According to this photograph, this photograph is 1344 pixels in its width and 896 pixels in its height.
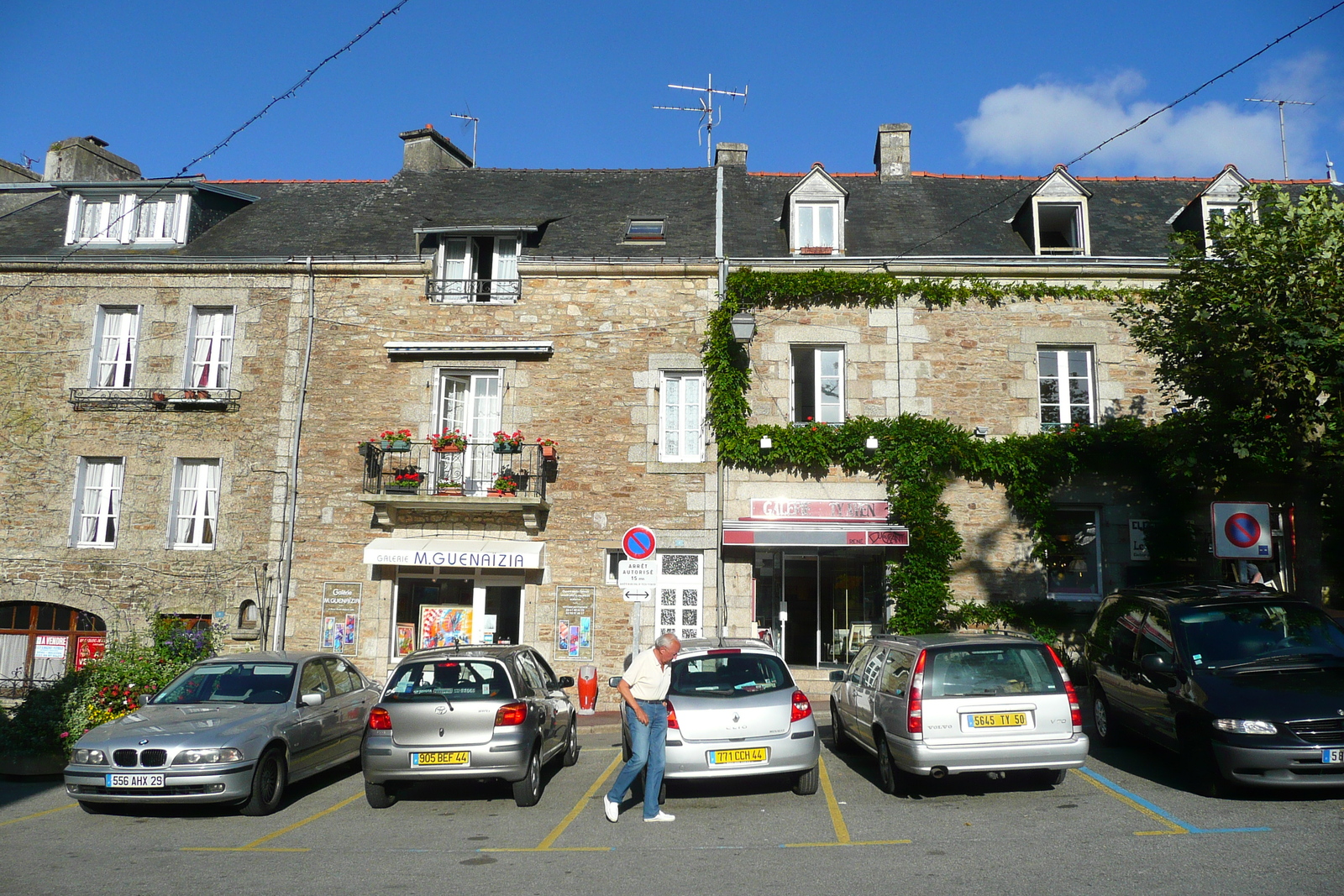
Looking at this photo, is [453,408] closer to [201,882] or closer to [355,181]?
[355,181]

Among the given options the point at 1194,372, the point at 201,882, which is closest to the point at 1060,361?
the point at 1194,372

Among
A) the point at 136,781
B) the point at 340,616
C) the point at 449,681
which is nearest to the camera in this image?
the point at 136,781

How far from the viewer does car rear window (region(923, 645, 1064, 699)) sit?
7977 millimetres

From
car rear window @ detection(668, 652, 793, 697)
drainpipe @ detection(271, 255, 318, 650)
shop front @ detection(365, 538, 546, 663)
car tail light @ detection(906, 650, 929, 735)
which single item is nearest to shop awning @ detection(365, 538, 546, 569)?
shop front @ detection(365, 538, 546, 663)

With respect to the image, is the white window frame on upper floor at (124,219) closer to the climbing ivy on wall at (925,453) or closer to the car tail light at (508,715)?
the climbing ivy on wall at (925,453)

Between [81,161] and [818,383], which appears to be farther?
[81,161]

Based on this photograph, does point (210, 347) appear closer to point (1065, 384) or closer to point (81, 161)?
point (81, 161)

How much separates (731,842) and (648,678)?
1463 millimetres

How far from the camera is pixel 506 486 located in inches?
615

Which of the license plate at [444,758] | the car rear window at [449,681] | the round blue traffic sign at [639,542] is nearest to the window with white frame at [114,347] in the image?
the round blue traffic sign at [639,542]

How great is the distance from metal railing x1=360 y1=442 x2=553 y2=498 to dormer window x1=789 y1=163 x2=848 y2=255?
631cm

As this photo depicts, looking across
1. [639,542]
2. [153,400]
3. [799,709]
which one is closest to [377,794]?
[799,709]

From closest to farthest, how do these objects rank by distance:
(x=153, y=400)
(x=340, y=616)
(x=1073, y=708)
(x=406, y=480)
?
(x=1073, y=708)
(x=406, y=480)
(x=340, y=616)
(x=153, y=400)

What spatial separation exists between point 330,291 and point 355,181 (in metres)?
4.68
